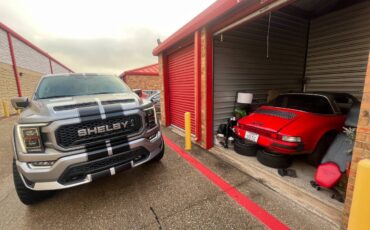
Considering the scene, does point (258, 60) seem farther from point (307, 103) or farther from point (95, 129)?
point (95, 129)

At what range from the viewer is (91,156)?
2045mm

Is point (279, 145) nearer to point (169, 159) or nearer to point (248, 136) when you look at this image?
point (248, 136)

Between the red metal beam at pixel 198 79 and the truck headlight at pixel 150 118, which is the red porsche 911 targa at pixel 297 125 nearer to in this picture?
the red metal beam at pixel 198 79

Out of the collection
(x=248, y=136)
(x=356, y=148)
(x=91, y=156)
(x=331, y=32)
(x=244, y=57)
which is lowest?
(x=248, y=136)

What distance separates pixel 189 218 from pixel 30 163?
1986 millimetres

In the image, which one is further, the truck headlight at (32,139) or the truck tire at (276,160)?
the truck tire at (276,160)

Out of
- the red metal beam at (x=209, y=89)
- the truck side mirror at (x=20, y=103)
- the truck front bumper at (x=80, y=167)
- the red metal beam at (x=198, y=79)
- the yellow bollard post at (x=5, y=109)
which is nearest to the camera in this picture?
the truck front bumper at (x=80, y=167)

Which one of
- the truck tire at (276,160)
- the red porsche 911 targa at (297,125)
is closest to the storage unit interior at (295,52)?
the red porsche 911 targa at (297,125)

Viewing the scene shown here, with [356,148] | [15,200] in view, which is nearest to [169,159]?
[15,200]

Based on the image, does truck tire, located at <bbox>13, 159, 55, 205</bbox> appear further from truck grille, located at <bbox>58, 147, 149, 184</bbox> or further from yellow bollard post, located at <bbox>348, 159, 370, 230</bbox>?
yellow bollard post, located at <bbox>348, 159, 370, 230</bbox>

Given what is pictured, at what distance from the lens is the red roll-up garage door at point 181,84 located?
5000 millimetres

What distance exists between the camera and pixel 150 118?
2.71m

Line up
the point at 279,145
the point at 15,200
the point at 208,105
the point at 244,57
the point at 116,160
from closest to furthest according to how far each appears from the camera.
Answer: the point at 116,160 < the point at 15,200 < the point at 279,145 < the point at 208,105 < the point at 244,57

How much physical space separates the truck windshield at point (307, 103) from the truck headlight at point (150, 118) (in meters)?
2.82
